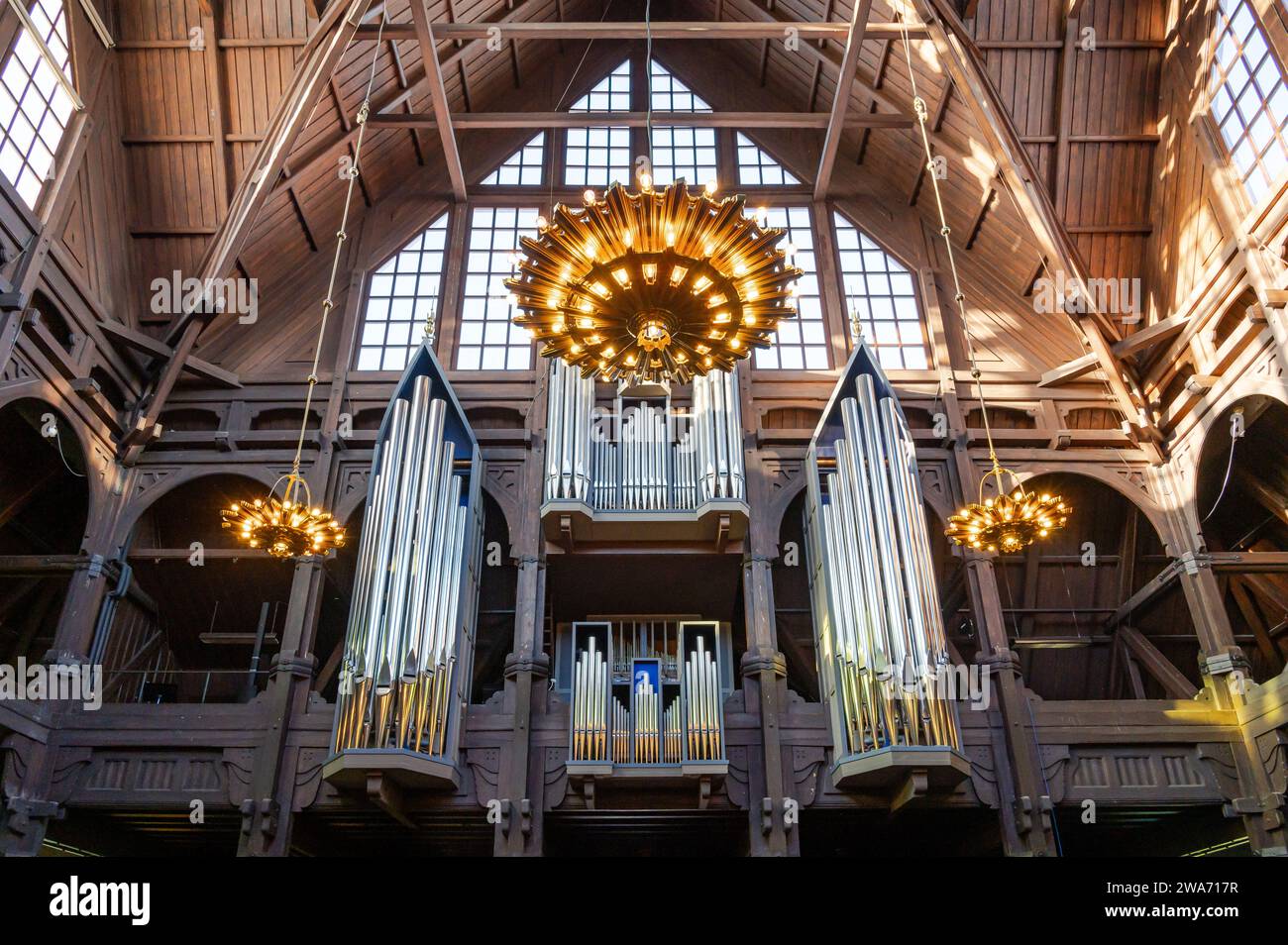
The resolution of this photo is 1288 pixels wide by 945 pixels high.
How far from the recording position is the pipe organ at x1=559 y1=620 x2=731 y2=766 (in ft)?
38.8

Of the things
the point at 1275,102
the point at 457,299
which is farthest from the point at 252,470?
the point at 1275,102

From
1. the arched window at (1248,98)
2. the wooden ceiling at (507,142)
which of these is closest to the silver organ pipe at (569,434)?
the wooden ceiling at (507,142)

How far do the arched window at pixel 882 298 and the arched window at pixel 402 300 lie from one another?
757cm

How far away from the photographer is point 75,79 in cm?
1334

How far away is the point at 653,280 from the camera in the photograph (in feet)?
26.3

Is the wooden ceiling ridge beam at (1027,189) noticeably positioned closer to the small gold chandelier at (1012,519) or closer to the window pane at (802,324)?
the window pane at (802,324)

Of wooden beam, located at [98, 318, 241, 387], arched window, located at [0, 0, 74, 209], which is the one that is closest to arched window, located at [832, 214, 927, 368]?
wooden beam, located at [98, 318, 241, 387]

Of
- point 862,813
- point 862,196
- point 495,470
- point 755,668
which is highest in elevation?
point 862,196

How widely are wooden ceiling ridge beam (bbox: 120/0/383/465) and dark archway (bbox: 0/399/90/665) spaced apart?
1.17 metres

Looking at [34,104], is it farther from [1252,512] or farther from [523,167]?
[1252,512]

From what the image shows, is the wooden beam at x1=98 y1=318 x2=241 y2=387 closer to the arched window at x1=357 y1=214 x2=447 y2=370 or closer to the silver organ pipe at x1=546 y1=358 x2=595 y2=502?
the arched window at x1=357 y1=214 x2=447 y2=370

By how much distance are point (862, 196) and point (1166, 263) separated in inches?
225
